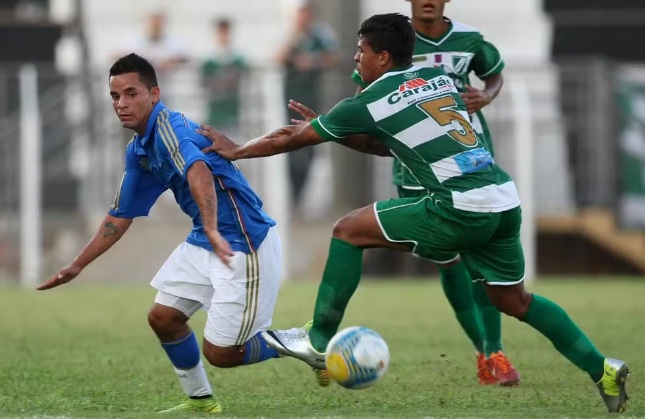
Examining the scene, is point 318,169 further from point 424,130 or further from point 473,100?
point 424,130

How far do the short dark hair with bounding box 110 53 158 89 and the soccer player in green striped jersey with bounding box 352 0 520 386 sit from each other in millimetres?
1769

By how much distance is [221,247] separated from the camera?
6.73 m

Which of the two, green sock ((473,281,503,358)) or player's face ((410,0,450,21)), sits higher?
player's face ((410,0,450,21))

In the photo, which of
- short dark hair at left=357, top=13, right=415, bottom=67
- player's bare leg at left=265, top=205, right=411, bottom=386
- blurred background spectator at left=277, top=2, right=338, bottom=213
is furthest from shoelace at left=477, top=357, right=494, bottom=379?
blurred background spectator at left=277, top=2, right=338, bottom=213

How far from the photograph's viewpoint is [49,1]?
21078mm

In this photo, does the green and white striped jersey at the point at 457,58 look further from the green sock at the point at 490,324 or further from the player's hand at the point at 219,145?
the player's hand at the point at 219,145

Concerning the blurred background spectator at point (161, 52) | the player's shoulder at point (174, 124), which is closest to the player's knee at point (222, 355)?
the player's shoulder at point (174, 124)

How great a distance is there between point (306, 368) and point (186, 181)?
2.61 metres

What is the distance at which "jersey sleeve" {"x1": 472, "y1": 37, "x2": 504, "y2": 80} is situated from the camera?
891 centimetres

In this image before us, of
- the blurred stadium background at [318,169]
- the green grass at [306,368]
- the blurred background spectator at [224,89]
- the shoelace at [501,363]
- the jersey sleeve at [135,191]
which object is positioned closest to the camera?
the green grass at [306,368]

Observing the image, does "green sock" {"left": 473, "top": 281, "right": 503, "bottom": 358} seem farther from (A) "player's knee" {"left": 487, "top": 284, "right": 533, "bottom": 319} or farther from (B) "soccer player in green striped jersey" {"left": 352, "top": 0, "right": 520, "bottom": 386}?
(A) "player's knee" {"left": 487, "top": 284, "right": 533, "bottom": 319}

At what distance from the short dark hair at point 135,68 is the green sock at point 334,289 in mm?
1199

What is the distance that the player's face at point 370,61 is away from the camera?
7.20 meters

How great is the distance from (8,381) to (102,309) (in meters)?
5.37
